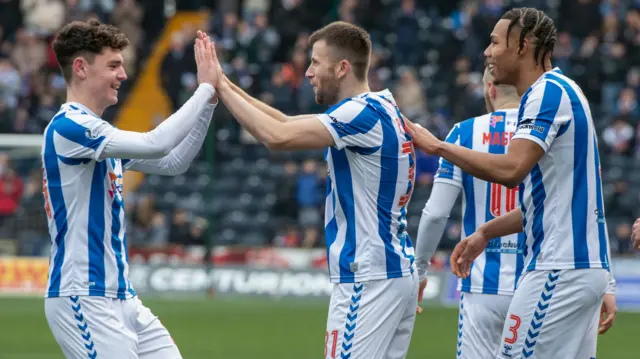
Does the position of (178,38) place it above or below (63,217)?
above

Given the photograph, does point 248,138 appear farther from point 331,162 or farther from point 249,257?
point 331,162

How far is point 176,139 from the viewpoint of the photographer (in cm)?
628

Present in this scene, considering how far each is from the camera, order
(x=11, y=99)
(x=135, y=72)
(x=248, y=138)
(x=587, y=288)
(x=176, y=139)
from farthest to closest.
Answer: (x=135, y=72), (x=11, y=99), (x=248, y=138), (x=176, y=139), (x=587, y=288)

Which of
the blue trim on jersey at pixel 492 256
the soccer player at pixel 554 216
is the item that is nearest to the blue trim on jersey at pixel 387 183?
the soccer player at pixel 554 216

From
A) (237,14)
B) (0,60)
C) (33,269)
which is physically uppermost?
(237,14)

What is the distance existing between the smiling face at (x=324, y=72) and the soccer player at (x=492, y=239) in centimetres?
131

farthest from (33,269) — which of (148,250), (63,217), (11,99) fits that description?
(63,217)

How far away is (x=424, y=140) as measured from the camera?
242 inches

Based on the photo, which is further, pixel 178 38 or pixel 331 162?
pixel 178 38

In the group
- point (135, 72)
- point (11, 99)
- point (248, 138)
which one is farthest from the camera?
point (135, 72)

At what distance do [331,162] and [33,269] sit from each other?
13.5 meters

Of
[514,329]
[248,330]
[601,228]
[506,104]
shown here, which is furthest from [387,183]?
[248,330]

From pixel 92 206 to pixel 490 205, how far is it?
2.60m

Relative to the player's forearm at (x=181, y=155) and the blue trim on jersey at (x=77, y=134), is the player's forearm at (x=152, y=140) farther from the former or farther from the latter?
the player's forearm at (x=181, y=155)
